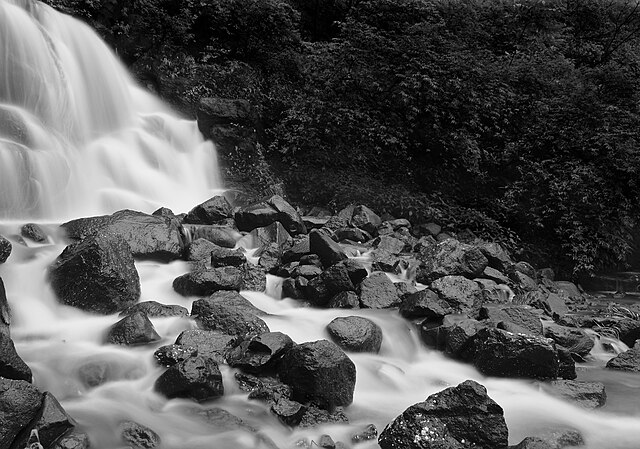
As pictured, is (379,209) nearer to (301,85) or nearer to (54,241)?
(301,85)

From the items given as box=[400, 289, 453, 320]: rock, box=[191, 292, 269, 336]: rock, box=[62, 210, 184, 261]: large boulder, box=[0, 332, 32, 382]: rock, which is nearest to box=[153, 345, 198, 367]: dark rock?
box=[191, 292, 269, 336]: rock

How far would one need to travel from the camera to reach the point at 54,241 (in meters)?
7.61

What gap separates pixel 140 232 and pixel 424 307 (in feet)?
14.3

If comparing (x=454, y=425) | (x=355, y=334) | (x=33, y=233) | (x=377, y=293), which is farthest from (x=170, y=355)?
(x=33, y=233)

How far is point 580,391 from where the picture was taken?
5.36 metres

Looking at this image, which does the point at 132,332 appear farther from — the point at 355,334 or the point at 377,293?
the point at 377,293

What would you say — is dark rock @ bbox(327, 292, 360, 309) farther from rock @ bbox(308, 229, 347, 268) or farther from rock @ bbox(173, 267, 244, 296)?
rock @ bbox(173, 267, 244, 296)

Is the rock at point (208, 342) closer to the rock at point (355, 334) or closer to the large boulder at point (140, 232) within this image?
the rock at point (355, 334)

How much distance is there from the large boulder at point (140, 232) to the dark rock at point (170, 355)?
2835mm

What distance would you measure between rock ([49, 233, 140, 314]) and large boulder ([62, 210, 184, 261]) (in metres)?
1.36

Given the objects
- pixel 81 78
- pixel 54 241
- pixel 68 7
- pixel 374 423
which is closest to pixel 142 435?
pixel 374 423

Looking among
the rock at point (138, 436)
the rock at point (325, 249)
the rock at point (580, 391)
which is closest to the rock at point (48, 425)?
the rock at point (138, 436)

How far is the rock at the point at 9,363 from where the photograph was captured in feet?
13.1

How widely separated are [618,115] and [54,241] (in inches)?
506
